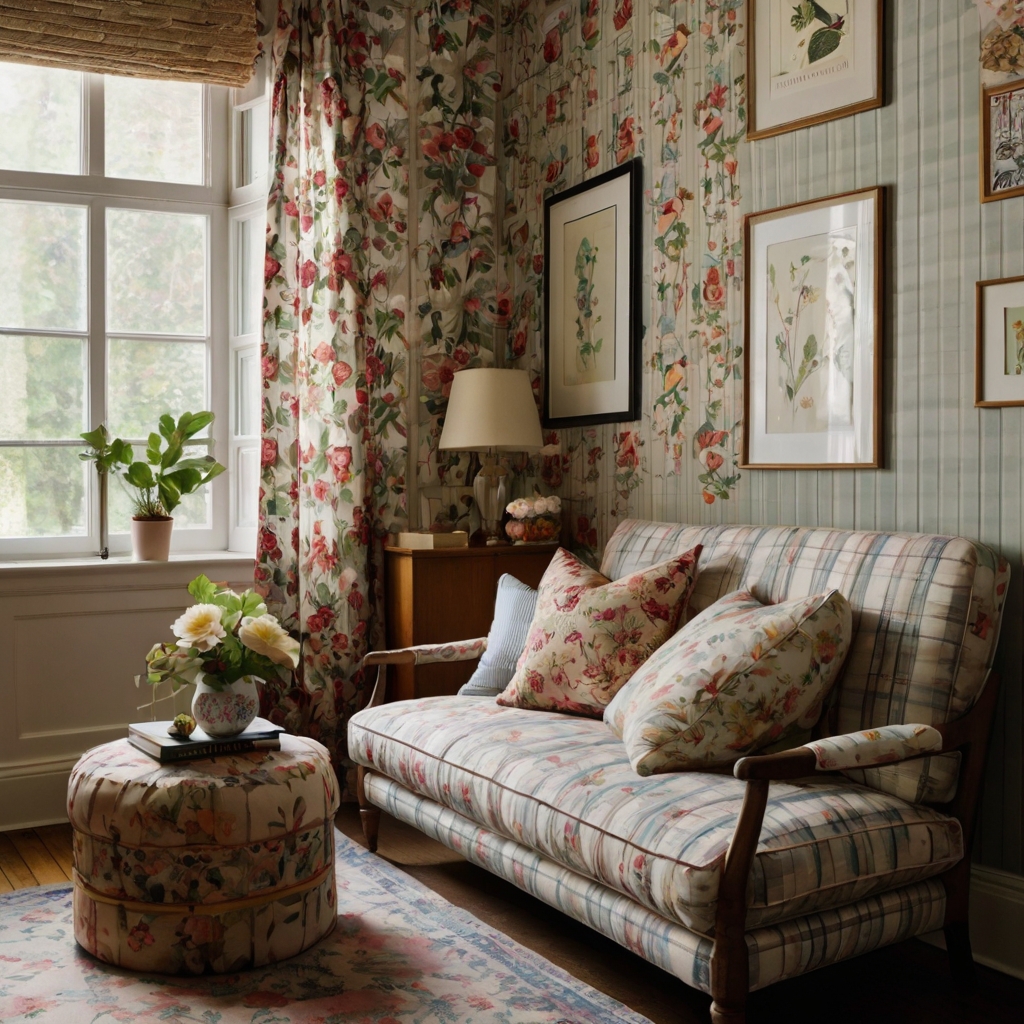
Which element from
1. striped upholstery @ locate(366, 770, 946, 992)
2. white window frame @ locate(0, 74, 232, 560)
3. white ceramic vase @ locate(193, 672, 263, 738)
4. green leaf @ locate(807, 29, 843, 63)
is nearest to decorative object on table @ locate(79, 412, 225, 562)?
white window frame @ locate(0, 74, 232, 560)

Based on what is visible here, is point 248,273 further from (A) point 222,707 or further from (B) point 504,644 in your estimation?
(A) point 222,707

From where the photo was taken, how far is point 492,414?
350 cm

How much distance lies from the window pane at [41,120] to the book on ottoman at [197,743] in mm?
2166

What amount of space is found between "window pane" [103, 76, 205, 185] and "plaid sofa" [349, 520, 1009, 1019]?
2.30m

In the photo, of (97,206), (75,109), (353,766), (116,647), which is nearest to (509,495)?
(353,766)

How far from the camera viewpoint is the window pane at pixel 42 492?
3617mm

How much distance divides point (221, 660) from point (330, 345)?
1484 mm

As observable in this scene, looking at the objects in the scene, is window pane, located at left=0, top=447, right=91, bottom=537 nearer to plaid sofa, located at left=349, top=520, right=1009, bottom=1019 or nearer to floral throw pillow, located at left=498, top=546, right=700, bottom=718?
plaid sofa, located at left=349, top=520, right=1009, bottom=1019

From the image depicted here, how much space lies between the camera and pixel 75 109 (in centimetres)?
370

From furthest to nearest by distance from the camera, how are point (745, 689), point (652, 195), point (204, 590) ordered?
point (652, 195) → point (204, 590) → point (745, 689)

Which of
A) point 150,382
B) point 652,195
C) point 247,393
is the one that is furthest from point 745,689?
point 150,382

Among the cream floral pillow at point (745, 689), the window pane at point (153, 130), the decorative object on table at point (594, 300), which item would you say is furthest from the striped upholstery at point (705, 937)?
the window pane at point (153, 130)

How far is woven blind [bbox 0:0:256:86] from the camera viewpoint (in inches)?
132

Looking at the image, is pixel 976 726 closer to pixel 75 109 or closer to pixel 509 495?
pixel 509 495
